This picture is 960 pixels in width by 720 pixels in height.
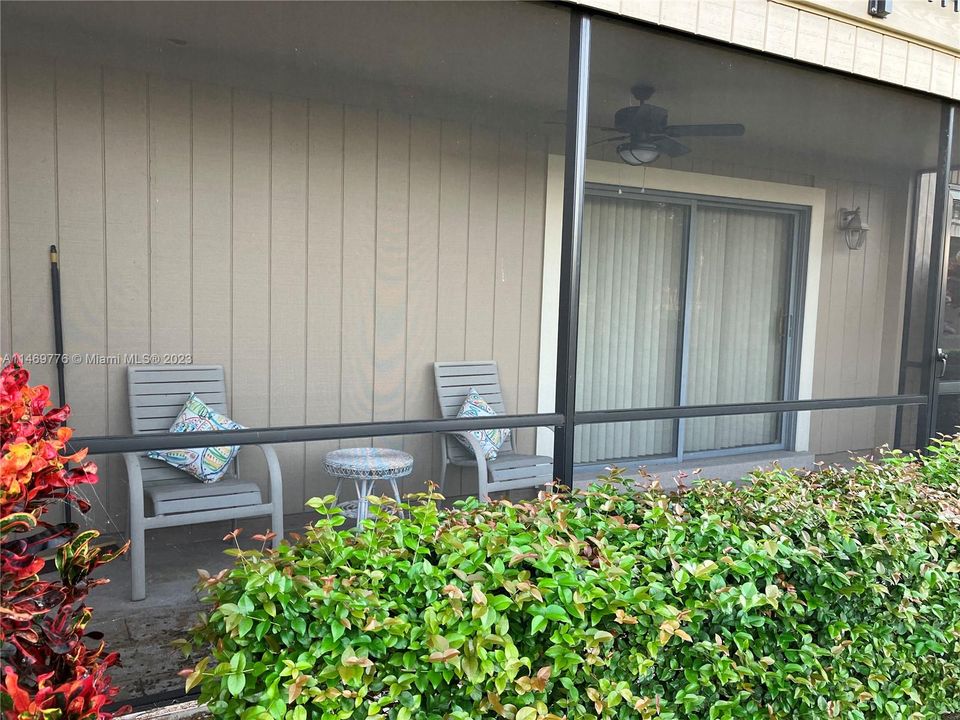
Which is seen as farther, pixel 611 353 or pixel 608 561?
pixel 611 353

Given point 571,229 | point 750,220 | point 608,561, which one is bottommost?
point 608,561

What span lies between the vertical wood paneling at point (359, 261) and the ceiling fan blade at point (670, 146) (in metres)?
1.48

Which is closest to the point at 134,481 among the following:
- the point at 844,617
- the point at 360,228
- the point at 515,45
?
the point at 360,228

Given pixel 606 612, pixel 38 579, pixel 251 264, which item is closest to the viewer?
pixel 38 579

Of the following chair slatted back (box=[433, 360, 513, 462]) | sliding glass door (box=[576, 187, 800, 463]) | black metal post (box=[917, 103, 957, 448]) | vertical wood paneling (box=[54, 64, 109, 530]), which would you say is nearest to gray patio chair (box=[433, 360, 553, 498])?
chair slatted back (box=[433, 360, 513, 462])

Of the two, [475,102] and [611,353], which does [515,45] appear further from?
[611,353]

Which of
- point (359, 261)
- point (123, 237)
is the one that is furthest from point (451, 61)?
point (123, 237)

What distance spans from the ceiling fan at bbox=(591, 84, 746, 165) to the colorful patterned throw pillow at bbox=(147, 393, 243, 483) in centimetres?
235

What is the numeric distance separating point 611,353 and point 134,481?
280 cm

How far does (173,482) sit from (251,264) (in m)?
1.13

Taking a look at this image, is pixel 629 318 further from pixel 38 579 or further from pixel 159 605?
pixel 38 579

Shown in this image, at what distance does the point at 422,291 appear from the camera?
4344mm

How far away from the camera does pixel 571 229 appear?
8.34 feet

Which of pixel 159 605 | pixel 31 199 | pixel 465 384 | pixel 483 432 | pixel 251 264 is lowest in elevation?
pixel 159 605
